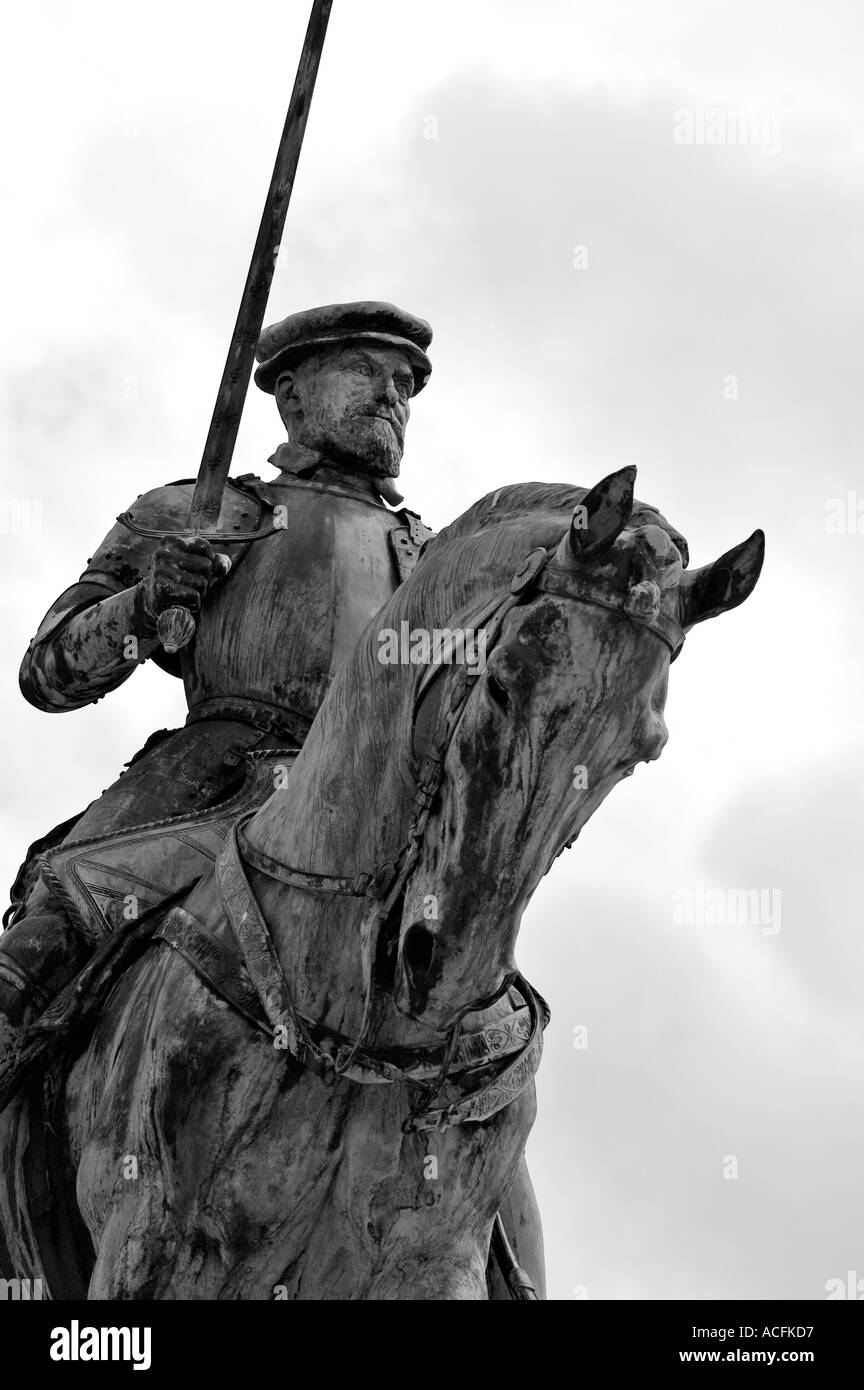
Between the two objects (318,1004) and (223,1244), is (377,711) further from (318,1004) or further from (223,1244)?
(223,1244)

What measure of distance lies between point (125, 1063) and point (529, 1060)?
1.22 m

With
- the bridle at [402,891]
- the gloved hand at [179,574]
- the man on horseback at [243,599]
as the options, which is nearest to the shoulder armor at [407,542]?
the man on horseback at [243,599]

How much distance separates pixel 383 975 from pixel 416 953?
36 centimetres

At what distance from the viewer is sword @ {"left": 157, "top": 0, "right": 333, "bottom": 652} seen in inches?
333

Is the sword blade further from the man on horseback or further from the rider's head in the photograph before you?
the rider's head

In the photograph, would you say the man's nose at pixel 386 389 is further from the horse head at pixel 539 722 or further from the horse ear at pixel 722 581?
the horse ear at pixel 722 581

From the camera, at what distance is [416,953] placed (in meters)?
6.43

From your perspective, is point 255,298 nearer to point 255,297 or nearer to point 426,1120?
point 255,297

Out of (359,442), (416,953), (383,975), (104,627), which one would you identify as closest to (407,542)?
(359,442)

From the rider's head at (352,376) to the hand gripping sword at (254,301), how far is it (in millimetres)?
790

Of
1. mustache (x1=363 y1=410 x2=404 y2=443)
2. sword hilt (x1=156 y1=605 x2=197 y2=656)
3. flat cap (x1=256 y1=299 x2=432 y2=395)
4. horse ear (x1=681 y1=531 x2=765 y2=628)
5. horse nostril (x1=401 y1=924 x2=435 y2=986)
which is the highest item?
flat cap (x1=256 y1=299 x2=432 y2=395)

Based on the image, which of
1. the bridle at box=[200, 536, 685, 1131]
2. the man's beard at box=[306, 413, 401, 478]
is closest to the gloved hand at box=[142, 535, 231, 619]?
the bridle at box=[200, 536, 685, 1131]

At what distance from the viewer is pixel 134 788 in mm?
8672
